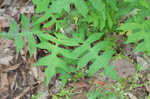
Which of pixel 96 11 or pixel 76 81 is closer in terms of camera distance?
pixel 96 11

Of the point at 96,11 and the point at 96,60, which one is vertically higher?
the point at 96,11

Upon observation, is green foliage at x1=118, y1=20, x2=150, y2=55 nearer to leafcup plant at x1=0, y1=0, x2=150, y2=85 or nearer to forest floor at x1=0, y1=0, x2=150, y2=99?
leafcup plant at x1=0, y1=0, x2=150, y2=85

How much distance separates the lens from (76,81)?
291 cm

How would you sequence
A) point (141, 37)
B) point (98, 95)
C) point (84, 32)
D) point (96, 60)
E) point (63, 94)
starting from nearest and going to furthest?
point (141, 37) → point (96, 60) → point (98, 95) → point (63, 94) → point (84, 32)

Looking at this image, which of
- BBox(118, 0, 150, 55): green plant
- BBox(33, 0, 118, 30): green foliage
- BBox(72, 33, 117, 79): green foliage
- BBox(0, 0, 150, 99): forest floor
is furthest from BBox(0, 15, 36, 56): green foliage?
BBox(118, 0, 150, 55): green plant

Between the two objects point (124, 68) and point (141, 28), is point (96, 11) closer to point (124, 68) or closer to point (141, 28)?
point (141, 28)

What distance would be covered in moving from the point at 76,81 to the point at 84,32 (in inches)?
26.7

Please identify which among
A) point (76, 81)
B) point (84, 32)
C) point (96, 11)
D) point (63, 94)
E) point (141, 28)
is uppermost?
point (96, 11)

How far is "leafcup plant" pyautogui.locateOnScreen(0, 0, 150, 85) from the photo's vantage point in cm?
218

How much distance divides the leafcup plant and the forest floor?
0.19 meters

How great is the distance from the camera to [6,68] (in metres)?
3.12

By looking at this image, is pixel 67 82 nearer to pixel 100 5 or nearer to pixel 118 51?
pixel 118 51

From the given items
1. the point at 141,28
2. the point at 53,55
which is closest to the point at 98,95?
the point at 53,55

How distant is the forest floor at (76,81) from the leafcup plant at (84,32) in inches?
7.3
